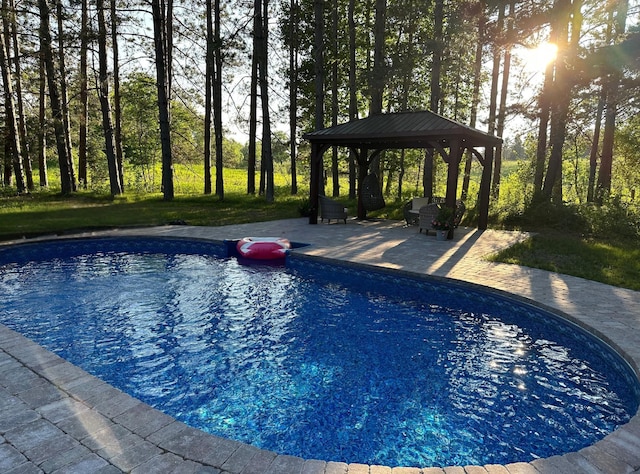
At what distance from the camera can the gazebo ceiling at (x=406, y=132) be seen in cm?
943

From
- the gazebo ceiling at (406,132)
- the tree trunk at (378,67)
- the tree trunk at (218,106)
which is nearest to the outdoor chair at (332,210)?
the gazebo ceiling at (406,132)

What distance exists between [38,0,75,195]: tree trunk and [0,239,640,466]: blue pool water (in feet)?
38.5

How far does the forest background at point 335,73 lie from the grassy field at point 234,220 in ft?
2.81

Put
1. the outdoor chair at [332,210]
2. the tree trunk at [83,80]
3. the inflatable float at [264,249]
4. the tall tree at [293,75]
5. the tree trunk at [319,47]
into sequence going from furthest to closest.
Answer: the tall tree at [293,75], the tree trunk at [83,80], the tree trunk at [319,47], the outdoor chair at [332,210], the inflatable float at [264,249]

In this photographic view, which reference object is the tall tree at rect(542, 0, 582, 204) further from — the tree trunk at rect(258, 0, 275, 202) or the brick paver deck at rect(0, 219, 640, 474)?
the tree trunk at rect(258, 0, 275, 202)

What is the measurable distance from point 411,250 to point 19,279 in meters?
7.39

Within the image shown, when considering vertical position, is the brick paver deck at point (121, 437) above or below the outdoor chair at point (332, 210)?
below

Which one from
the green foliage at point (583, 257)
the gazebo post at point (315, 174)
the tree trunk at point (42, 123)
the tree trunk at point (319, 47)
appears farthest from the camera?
the tree trunk at point (42, 123)

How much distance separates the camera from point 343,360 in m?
4.15

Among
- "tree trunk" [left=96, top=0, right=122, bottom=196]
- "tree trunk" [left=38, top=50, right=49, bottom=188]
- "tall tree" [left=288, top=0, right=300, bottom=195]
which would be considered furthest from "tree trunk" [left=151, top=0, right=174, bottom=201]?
"tall tree" [left=288, top=0, right=300, bottom=195]

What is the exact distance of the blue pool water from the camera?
118 inches

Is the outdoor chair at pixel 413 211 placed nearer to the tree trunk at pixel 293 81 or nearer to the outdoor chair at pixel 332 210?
the outdoor chair at pixel 332 210

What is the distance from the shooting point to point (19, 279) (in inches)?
264

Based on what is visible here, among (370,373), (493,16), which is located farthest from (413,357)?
(493,16)
